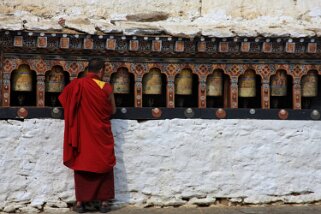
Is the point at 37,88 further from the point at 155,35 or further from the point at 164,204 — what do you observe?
the point at 164,204

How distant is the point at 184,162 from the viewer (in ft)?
20.7

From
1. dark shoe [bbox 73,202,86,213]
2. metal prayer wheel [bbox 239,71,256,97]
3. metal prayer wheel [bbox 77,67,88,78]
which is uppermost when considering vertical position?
metal prayer wheel [bbox 77,67,88,78]

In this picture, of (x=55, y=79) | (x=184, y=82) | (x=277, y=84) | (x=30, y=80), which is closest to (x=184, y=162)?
(x=184, y=82)

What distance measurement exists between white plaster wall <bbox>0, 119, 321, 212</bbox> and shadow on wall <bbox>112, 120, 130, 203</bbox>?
0.01 m

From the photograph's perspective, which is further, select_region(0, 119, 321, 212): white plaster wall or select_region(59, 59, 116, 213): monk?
select_region(0, 119, 321, 212): white plaster wall

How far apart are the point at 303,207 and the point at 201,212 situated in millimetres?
1128

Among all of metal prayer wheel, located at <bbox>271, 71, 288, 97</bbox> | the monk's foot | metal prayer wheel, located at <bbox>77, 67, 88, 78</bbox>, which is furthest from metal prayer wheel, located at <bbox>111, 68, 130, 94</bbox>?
metal prayer wheel, located at <bbox>271, 71, 288, 97</bbox>

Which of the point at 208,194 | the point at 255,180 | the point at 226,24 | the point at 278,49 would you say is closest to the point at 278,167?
the point at 255,180

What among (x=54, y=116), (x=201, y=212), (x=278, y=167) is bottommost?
(x=201, y=212)

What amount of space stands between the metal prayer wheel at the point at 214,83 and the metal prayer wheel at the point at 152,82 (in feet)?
1.79

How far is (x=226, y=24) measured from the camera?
22.1 ft

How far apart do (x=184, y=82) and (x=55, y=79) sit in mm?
1375

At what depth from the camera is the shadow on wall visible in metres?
6.23

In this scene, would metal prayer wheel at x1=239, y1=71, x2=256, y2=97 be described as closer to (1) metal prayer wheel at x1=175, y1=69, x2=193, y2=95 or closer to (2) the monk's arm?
(1) metal prayer wheel at x1=175, y1=69, x2=193, y2=95
